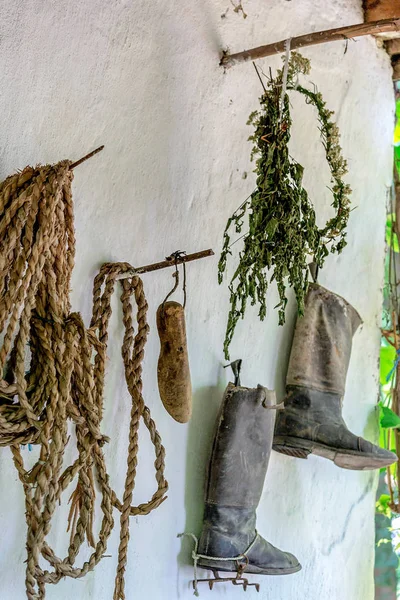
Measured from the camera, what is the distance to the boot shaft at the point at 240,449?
4.73 ft

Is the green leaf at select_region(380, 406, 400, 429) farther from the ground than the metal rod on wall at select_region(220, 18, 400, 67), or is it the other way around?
the metal rod on wall at select_region(220, 18, 400, 67)

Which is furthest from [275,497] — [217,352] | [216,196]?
[216,196]

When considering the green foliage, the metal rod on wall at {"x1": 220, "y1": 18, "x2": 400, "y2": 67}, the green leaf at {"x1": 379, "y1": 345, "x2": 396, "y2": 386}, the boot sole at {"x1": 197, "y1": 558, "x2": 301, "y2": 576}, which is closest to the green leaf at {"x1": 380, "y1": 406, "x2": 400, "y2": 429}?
the green leaf at {"x1": 379, "y1": 345, "x2": 396, "y2": 386}

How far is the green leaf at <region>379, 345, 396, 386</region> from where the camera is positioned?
7.18ft

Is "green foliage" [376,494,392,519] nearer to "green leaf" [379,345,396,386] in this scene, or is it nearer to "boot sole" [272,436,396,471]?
"green leaf" [379,345,396,386]

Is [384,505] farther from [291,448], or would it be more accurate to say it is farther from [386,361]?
[291,448]

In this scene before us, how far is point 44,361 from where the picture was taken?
3.39 ft

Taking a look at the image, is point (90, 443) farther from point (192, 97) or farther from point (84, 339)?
point (192, 97)

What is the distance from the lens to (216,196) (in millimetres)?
1530

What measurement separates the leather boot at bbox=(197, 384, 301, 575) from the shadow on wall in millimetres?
25

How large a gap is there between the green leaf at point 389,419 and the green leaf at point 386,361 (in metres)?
0.18

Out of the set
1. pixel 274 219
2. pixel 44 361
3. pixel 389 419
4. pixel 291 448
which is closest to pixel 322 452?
pixel 291 448

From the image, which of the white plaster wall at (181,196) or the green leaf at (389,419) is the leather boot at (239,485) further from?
the green leaf at (389,419)

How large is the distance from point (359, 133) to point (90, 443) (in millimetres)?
1295
